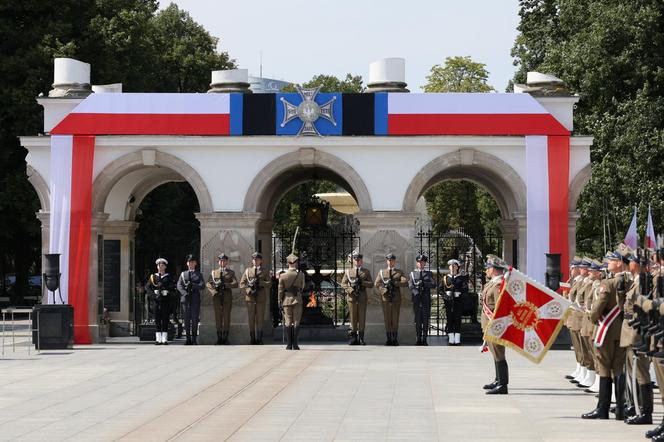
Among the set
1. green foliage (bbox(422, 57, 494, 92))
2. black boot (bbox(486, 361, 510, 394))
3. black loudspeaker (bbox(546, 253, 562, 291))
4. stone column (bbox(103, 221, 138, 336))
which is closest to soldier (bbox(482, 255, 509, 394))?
black boot (bbox(486, 361, 510, 394))

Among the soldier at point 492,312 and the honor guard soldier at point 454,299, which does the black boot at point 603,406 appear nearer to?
the soldier at point 492,312

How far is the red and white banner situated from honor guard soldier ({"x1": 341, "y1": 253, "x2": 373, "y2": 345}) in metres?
9.78

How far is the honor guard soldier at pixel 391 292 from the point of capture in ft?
92.1

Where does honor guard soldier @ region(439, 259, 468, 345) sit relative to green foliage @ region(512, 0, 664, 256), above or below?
below

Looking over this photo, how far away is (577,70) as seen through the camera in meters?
41.7

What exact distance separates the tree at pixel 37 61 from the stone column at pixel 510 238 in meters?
16.8

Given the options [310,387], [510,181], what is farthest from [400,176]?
[310,387]

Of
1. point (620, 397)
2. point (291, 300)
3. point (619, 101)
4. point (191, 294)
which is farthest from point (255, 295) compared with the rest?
point (619, 101)

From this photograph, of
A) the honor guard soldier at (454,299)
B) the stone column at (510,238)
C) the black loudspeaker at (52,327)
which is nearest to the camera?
the black loudspeaker at (52,327)

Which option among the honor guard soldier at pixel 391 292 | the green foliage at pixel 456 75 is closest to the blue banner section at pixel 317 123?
the honor guard soldier at pixel 391 292

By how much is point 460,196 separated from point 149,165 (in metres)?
34.2

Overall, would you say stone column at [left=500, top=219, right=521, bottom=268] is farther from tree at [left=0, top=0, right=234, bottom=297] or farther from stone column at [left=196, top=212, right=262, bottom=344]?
tree at [left=0, top=0, right=234, bottom=297]

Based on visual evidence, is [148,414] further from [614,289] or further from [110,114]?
[110,114]

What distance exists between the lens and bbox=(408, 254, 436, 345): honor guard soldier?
2816 centimetres
